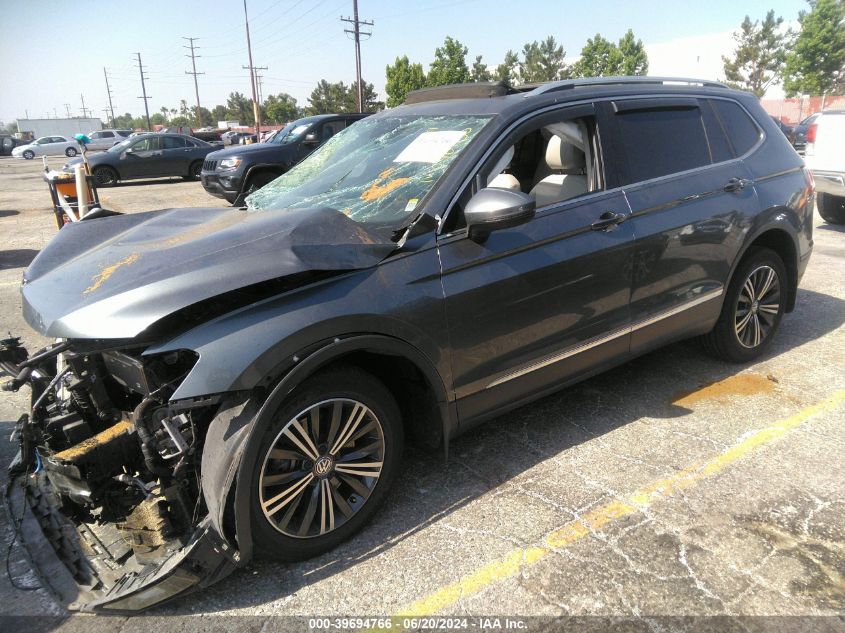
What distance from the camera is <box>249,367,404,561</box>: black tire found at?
2.41 meters

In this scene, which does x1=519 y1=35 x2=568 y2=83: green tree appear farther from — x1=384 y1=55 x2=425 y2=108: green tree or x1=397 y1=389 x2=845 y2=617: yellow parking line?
x1=397 y1=389 x2=845 y2=617: yellow parking line

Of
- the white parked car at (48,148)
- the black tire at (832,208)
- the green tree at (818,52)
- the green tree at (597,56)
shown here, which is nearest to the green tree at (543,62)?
the green tree at (597,56)

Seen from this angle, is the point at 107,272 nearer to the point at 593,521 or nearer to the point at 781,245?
the point at 593,521

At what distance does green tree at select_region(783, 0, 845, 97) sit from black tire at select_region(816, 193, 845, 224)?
4189 cm

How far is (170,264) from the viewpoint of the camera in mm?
2473

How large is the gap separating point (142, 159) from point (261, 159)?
28.0 feet

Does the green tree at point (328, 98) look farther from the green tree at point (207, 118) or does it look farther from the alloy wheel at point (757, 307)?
the alloy wheel at point (757, 307)

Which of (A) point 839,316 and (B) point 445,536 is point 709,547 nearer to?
(B) point 445,536

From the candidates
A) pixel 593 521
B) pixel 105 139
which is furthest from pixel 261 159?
pixel 105 139

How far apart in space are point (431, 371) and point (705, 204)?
2.25 metres

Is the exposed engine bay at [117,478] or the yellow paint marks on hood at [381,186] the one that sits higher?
the yellow paint marks on hood at [381,186]

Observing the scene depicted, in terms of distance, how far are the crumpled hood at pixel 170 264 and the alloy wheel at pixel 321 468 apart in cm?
61

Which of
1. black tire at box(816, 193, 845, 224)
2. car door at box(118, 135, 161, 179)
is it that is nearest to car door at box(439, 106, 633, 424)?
black tire at box(816, 193, 845, 224)

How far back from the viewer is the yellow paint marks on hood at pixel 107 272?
8.13 feet
